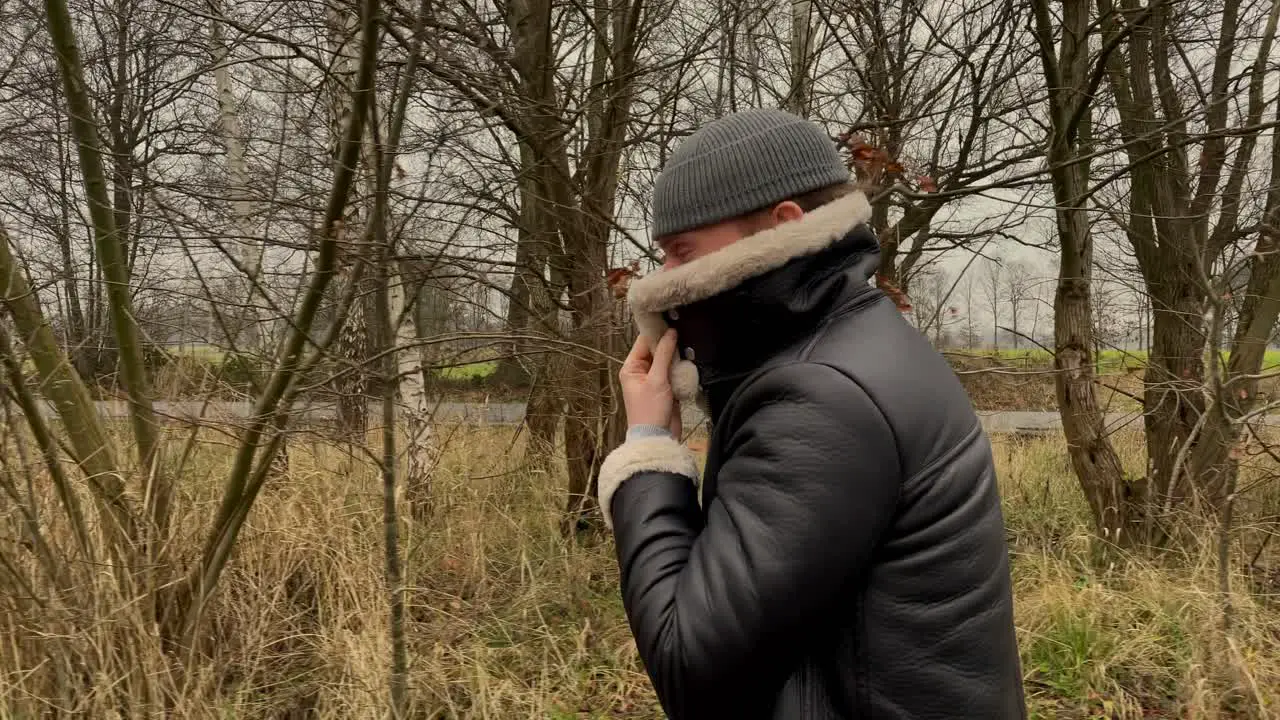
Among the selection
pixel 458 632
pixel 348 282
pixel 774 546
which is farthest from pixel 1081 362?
pixel 774 546

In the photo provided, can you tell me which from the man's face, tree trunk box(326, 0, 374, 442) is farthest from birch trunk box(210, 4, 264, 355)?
the man's face

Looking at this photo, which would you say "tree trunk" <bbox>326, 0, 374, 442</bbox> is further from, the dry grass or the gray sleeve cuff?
the gray sleeve cuff

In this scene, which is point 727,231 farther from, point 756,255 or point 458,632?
point 458,632

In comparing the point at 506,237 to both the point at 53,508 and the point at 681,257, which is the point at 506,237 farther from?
the point at 681,257

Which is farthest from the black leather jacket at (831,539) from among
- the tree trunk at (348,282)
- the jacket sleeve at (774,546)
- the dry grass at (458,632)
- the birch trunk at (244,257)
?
the dry grass at (458,632)

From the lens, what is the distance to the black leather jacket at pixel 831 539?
2.78ft

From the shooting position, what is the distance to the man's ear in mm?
994

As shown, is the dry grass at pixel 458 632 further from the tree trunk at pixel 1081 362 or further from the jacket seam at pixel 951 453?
the jacket seam at pixel 951 453

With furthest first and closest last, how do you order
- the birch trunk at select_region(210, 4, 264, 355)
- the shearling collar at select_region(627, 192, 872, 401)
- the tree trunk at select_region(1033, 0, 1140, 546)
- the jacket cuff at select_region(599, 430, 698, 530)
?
the tree trunk at select_region(1033, 0, 1140, 546)
the birch trunk at select_region(210, 4, 264, 355)
the jacket cuff at select_region(599, 430, 698, 530)
the shearling collar at select_region(627, 192, 872, 401)

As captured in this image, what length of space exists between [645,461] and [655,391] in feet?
0.36

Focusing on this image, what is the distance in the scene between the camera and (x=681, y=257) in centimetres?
107

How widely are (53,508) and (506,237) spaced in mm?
2556

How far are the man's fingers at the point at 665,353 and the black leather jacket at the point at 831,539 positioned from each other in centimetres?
9

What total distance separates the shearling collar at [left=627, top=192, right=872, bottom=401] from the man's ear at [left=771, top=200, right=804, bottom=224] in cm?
1
